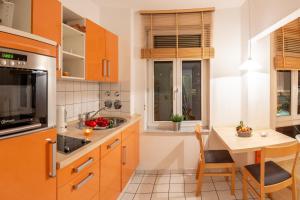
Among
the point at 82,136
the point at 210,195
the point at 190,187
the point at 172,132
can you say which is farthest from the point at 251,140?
the point at 82,136

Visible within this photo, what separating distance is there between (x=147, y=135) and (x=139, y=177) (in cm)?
61

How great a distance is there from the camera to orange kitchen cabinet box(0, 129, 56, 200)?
84cm

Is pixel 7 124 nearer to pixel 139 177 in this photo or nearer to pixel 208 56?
pixel 139 177

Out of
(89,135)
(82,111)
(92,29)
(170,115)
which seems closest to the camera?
(89,135)

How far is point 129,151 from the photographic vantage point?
2564mm

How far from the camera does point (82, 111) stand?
8.83 ft

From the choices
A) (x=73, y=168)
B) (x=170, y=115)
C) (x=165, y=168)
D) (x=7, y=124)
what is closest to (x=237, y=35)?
(x=170, y=115)

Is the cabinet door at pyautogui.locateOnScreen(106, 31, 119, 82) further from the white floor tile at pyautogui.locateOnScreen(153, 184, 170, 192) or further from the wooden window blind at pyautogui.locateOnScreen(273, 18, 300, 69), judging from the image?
the wooden window blind at pyautogui.locateOnScreen(273, 18, 300, 69)

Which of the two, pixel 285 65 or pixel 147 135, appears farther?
pixel 147 135

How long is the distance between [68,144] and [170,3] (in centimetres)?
234

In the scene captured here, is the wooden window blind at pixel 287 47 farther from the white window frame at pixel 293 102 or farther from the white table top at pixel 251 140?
the white table top at pixel 251 140

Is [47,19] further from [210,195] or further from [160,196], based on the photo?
[210,195]

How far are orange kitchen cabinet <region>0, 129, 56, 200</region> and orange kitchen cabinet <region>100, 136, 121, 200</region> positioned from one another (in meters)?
0.68

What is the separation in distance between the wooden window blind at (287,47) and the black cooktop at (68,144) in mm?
2665
